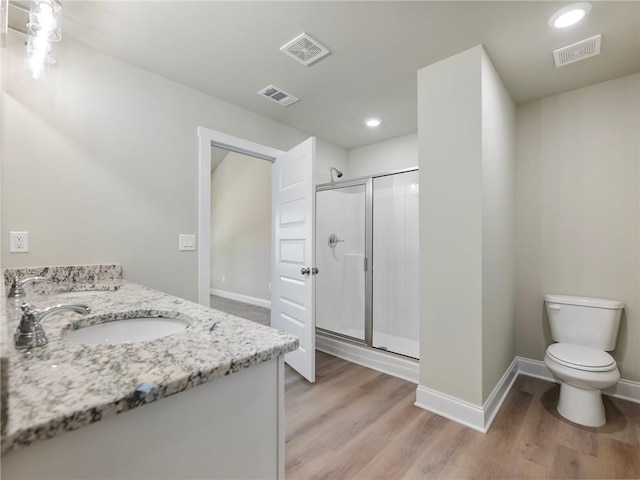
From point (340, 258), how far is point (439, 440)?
81.6 inches

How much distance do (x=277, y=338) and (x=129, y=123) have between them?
6.91ft

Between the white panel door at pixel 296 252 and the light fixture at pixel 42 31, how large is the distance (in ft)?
5.14

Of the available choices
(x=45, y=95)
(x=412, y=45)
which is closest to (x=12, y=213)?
(x=45, y=95)

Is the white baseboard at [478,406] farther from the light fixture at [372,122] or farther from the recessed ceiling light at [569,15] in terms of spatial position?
the light fixture at [372,122]

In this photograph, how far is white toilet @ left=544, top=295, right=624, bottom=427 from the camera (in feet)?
6.01

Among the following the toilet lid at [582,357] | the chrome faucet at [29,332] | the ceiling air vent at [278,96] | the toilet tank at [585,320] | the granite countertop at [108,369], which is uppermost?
the ceiling air vent at [278,96]

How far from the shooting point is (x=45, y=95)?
177cm

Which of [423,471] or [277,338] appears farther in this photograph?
[423,471]

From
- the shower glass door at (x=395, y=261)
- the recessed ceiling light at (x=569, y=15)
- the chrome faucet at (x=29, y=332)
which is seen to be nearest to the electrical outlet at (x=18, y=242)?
the chrome faucet at (x=29, y=332)

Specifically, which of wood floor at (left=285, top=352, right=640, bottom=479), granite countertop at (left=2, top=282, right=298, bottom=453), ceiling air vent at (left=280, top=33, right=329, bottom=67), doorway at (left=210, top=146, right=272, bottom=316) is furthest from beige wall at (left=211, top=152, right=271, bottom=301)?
granite countertop at (left=2, top=282, right=298, bottom=453)

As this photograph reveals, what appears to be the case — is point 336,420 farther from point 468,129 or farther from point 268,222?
point 268,222

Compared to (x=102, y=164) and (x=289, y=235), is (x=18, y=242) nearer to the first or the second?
(x=102, y=164)

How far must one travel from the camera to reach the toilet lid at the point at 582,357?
5.98ft

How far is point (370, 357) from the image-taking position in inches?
110
